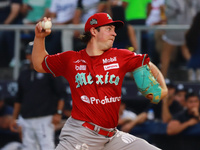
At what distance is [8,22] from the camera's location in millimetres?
9453

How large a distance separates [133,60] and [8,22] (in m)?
5.13

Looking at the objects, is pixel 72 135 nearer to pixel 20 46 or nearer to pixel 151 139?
pixel 151 139

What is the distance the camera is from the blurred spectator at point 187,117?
828cm

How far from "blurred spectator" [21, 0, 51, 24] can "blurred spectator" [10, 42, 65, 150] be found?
5.53 ft

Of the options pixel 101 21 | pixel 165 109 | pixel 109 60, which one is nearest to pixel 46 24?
pixel 101 21

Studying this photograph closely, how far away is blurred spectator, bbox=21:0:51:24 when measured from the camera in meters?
9.41

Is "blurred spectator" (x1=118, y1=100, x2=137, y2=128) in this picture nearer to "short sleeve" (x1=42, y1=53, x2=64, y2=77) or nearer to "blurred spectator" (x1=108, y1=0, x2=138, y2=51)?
"blurred spectator" (x1=108, y1=0, x2=138, y2=51)

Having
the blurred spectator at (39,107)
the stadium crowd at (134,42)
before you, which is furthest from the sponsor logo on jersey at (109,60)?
the stadium crowd at (134,42)

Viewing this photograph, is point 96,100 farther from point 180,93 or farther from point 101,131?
point 180,93

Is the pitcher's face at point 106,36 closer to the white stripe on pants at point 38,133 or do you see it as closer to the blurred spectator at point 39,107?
the blurred spectator at point 39,107

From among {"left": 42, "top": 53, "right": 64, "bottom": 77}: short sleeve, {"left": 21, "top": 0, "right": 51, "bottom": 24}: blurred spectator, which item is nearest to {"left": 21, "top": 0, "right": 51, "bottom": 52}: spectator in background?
{"left": 21, "top": 0, "right": 51, "bottom": 24}: blurred spectator

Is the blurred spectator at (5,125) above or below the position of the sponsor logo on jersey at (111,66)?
below

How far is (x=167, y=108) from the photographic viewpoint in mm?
8555

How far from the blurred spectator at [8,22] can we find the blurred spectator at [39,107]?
51.6 inches
